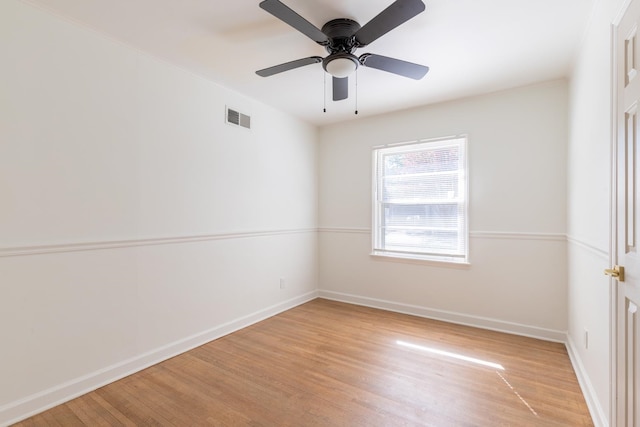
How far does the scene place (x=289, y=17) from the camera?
1.64 m

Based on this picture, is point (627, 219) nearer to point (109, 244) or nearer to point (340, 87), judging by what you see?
point (340, 87)

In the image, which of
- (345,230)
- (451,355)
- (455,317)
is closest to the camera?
(451,355)

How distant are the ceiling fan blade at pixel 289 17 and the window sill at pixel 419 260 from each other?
8.85 feet

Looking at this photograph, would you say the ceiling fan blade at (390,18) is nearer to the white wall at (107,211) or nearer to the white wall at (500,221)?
the white wall at (107,211)

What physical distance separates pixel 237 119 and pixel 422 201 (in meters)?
2.40

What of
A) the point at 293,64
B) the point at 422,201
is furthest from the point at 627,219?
the point at 422,201

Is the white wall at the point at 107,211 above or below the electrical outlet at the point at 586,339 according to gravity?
above

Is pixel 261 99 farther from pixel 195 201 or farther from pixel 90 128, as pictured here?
pixel 90 128

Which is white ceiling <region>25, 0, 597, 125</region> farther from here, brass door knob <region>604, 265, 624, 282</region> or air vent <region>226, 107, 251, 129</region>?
brass door knob <region>604, 265, 624, 282</region>

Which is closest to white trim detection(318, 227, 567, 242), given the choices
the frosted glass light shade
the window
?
the window

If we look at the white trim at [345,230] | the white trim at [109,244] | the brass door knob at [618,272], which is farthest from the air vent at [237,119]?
the brass door knob at [618,272]

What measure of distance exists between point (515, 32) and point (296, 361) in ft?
10.1

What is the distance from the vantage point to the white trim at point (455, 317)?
2.92 meters

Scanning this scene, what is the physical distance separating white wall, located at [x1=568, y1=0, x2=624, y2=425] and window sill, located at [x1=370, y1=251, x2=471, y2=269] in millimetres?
1009
